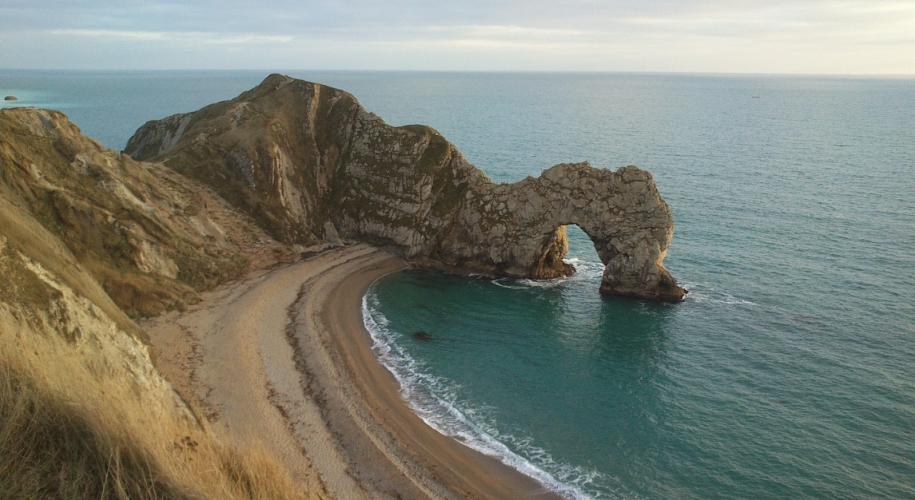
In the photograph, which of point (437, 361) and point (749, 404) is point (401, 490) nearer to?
point (437, 361)

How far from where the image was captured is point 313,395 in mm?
42281

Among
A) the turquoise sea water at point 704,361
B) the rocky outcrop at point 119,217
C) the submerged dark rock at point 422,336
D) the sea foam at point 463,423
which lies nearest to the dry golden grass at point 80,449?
the sea foam at point 463,423

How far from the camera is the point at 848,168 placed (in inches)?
4734

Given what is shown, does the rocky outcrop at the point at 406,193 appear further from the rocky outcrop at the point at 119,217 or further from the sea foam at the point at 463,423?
the sea foam at the point at 463,423

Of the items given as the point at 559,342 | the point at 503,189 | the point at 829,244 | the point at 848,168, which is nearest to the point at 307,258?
the point at 503,189

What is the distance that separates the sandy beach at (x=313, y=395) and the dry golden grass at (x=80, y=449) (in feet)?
46.9

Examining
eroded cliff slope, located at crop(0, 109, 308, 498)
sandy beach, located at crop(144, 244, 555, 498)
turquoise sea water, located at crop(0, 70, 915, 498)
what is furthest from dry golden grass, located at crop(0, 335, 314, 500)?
turquoise sea water, located at crop(0, 70, 915, 498)

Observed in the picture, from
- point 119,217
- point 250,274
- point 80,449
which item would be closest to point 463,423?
point 80,449

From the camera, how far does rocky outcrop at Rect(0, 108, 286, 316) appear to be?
48500 mm

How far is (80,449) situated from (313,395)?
32.4 m

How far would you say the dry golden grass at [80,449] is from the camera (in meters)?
10.1

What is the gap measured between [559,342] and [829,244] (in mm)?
43801

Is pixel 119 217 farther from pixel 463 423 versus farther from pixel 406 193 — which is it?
pixel 463 423

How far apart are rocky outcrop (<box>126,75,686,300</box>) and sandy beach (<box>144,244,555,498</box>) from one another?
616 inches
